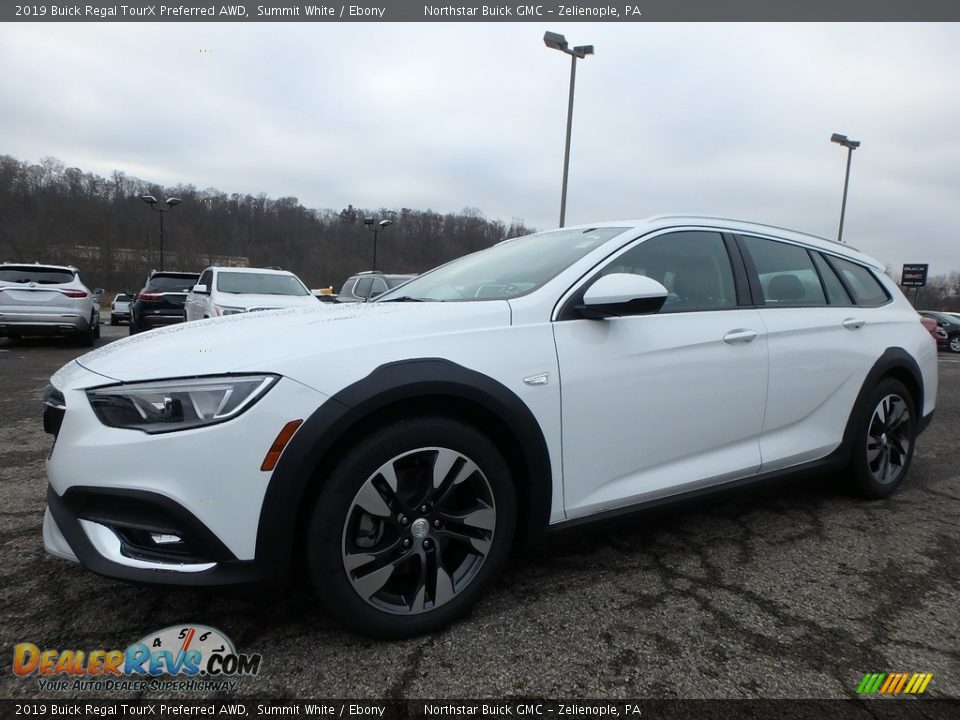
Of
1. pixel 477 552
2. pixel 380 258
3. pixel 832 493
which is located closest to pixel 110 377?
pixel 477 552

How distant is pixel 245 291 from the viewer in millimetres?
9453

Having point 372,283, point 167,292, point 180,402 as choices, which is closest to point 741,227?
point 180,402

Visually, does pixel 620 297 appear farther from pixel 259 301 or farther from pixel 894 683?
pixel 259 301

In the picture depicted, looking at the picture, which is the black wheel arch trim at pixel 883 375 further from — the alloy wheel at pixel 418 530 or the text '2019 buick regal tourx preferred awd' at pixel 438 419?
the alloy wheel at pixel 418 530

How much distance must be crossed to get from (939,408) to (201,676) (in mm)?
7933

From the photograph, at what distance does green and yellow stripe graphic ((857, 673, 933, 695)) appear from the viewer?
176 cm

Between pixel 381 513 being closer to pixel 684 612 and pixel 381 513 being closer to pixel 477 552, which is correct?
pixel 477 552

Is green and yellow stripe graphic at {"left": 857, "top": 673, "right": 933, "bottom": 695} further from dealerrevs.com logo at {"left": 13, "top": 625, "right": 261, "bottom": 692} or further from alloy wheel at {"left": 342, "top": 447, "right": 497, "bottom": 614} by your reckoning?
dealerrevs.com logo at {"left": 13, "top": 625, "right": 261, "bottom": 692}

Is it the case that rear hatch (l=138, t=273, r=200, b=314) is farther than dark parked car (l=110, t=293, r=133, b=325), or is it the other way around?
dark parked car (l=110, t=293, r=133, b=325)

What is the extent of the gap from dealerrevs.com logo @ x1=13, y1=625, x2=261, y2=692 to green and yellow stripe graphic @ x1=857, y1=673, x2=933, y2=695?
6.05 ft

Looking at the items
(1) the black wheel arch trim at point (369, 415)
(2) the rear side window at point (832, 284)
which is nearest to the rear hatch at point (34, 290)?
(1) the black wheel arch trim at point (369, 415)

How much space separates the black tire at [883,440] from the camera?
3229 mm

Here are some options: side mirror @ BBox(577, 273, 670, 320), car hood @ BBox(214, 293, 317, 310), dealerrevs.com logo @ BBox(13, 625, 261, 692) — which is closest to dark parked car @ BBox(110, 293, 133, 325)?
car hood @ BBox(214, 293, 317, 310)

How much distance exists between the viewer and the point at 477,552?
79.0 inches
